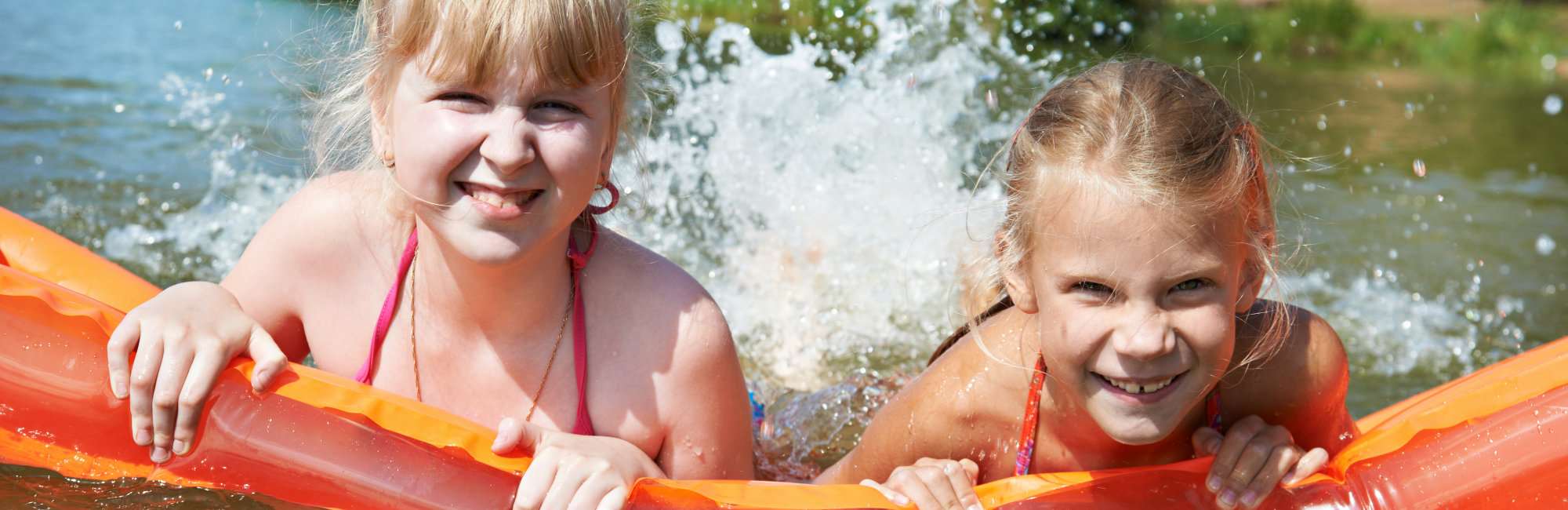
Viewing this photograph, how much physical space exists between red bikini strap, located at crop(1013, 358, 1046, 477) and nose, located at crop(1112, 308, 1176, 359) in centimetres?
39

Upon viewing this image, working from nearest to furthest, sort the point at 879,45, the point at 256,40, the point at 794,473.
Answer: the point at 794,473, the point at 879,45, the point at 256,40

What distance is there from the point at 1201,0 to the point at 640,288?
13971mm

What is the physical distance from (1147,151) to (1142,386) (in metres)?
0.38

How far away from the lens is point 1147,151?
2.20 meters

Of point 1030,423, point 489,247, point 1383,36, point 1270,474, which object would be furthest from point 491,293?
point 1383,36

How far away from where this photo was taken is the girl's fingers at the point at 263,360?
2182 mm

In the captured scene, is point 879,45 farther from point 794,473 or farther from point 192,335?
point 192,335

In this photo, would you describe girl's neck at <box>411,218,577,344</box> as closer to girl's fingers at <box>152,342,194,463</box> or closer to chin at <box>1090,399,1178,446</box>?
girl's fingers at <box>152,342,194,463</box>

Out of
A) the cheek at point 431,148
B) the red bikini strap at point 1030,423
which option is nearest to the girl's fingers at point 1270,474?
the red bikini strap at point 1030,423

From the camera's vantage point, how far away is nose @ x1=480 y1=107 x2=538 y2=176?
2.19 meters

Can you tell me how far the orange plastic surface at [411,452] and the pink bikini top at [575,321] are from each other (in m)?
0.40

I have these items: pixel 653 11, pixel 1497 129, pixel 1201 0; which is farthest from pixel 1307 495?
pixel 1201 0

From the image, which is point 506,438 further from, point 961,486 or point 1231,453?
point 1231,453

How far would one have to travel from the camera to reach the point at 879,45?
574 cm
